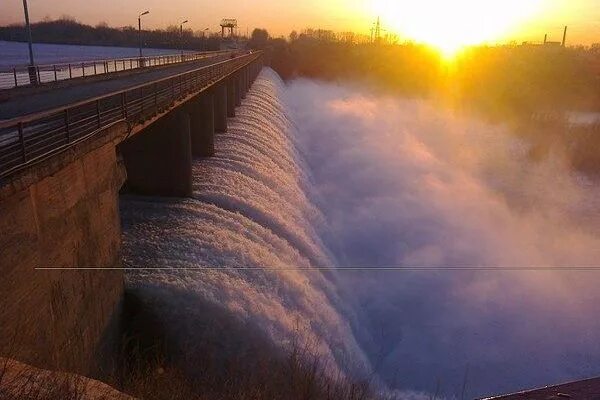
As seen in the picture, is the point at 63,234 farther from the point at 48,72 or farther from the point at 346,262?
the point at 48,72

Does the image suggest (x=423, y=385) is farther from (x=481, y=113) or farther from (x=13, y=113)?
(x=481, y=113)

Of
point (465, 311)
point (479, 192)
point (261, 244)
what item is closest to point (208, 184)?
point (261, 244)

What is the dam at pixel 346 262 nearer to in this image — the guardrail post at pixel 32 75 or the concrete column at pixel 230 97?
the concrete column at pixel 230 97

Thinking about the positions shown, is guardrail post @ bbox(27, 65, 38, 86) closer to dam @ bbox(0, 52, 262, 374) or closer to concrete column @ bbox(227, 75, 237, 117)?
dam @ bbox(0, 52, 262, 374)

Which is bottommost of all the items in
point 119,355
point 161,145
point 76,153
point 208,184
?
point 119,355

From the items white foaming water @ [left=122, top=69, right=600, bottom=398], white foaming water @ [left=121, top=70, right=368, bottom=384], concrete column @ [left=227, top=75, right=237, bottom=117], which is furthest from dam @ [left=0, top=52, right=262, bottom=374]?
concrete column @ [left=227, top=75, right=237, bottom=117]

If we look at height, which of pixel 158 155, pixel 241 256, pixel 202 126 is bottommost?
pixel 241 256

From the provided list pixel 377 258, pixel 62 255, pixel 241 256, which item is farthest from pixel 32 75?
pixel 377 258
